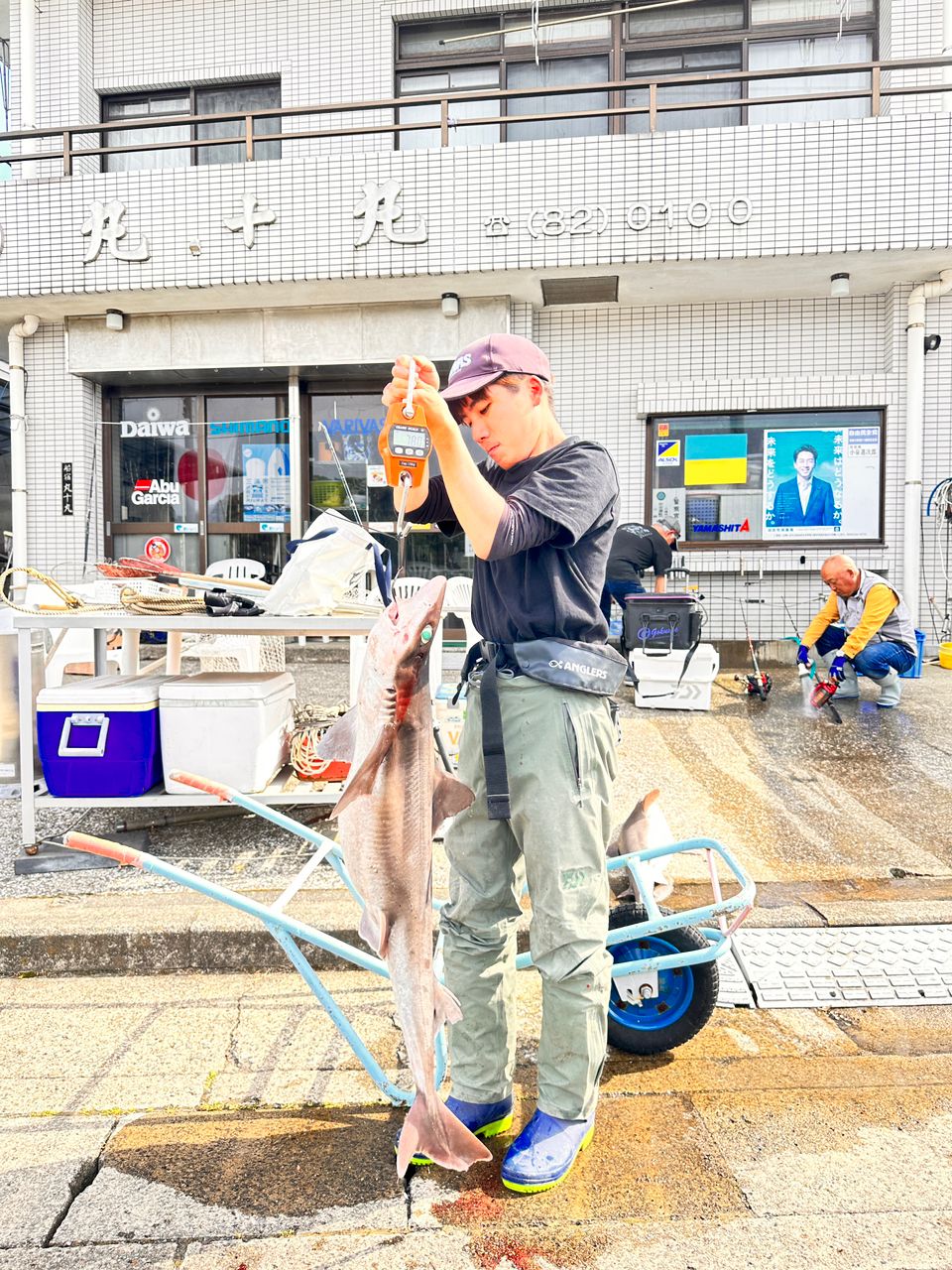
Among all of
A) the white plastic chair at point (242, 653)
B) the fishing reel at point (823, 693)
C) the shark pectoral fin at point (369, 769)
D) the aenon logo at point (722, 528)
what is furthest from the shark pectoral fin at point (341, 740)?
the aenon logo at point (722, 528)

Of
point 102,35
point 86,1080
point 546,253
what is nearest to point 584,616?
point 86,1080

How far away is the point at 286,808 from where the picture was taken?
5000 mm

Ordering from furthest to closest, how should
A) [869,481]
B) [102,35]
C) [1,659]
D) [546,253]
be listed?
[102,35] → [869,481] → [546,253] → [1,659]

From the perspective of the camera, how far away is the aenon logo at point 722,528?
10.5m

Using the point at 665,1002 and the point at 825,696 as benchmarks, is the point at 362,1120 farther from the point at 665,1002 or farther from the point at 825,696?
the point at 825,696

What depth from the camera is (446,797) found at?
1940 mm

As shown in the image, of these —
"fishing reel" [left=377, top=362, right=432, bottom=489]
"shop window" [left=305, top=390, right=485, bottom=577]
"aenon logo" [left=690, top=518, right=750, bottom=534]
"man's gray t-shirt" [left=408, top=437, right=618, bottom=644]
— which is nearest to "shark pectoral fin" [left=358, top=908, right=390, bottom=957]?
"man's gray t-shirt" [left=408, top=437, right=618, bottom=644]

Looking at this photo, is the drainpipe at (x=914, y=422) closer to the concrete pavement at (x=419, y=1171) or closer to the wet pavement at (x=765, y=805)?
the wet pavement at (x=765, y=805)

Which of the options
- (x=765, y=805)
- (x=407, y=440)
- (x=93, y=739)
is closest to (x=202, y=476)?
(x=93, y=739)

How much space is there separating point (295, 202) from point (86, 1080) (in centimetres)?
926

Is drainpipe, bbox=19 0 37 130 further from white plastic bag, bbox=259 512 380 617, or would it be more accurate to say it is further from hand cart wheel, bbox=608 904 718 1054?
hand cart wheel, bbox=608 904 718 1054

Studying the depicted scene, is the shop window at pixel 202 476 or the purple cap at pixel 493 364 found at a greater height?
the shop window at pixel 202 476

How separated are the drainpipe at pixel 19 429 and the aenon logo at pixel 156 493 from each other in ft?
4.28

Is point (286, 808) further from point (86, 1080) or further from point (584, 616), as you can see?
point (584, 616)
